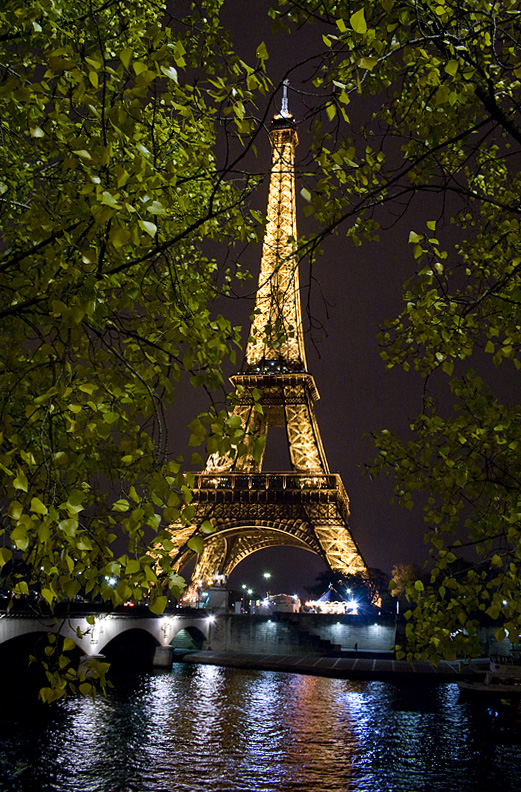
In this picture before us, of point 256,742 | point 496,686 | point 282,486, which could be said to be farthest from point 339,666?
point 256,742

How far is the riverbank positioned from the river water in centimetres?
557

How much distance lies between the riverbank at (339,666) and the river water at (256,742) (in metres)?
5.57

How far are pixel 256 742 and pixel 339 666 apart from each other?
65.1 feet

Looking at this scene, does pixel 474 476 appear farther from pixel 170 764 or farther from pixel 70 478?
pixel 170 764

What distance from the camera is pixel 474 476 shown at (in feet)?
22.5

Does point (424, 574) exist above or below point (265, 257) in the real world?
below

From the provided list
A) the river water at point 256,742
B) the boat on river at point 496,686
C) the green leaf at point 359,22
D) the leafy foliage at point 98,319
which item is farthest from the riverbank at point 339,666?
the green leaf at point 359,22

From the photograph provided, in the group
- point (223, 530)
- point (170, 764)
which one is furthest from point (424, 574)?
point (170, 764)

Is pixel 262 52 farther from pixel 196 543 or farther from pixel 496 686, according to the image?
pixel 496 686

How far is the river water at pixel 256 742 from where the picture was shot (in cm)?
1605

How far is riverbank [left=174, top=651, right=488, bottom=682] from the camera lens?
35.8 meters

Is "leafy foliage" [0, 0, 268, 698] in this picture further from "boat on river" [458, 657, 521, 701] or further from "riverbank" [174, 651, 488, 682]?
"riverbank" [174, 651, 488, 682]

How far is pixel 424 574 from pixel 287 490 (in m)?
52.0

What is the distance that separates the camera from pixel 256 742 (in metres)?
20.0
